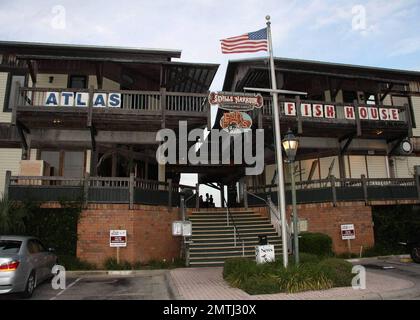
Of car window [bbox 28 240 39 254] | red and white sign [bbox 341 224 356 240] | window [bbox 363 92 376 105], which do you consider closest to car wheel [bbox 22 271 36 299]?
car window [bbox 28 240 39 254]

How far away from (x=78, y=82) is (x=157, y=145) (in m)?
5.25

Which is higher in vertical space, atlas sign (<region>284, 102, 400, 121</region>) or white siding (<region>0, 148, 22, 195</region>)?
atlas sign (<region>284, 102, 400, 121</region>)

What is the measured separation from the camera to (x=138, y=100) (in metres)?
17.4

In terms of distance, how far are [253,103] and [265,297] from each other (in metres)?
5.93

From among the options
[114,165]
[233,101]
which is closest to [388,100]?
[233,101]

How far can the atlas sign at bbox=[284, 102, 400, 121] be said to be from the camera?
18.7 metres

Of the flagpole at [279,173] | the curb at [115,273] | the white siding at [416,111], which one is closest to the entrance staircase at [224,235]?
the curb at [115,273]

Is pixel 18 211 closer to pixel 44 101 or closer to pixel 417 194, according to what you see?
pixel 44 101

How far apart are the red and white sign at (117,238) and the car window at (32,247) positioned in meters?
4.12

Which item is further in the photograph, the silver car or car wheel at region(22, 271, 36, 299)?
car wheel at region(22, 271, 36, 299)

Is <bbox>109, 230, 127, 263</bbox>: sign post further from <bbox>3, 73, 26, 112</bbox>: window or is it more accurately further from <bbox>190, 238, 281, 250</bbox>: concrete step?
<bbox>3, 73, 26, 112</bbox>: window

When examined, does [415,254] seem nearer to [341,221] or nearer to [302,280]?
[341,221]

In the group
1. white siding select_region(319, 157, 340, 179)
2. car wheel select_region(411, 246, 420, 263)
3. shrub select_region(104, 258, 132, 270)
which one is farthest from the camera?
white siding select_region(319, 157, 340, 179)

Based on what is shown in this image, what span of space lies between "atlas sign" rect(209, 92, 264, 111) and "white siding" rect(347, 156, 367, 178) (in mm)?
11581
